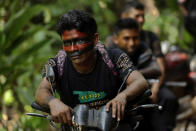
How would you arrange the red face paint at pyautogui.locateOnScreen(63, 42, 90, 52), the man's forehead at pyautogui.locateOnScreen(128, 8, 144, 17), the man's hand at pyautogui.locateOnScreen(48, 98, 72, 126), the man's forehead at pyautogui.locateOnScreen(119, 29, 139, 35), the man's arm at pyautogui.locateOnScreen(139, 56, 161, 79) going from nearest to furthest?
the man's hand at pyautogui.locateOnScreen(48, 98, 72, 126)
the red face paint at pyautogui.locateOnScreen(63, 42, 90, 52)
the man's arm at pyautogui.locateOnScreen(139, 56, 161, 79)
the man's forehead at pyautogui.locateOnScreen(119, 29, 139, 35)
the man's forehead at pyautogui.locateOnScreen(128, 8, 144, 17)

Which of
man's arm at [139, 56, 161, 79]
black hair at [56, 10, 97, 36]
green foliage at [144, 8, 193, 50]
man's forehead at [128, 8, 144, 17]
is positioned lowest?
green foliage at [144, 8, 193, 50]

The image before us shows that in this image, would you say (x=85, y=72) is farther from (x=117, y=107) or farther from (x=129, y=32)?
(x=129, y=32)

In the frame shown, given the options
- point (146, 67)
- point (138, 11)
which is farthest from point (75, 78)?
point (138, 11)

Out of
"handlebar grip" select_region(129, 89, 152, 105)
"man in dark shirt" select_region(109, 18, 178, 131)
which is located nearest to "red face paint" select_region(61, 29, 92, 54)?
"handlebar grip" select_region(129, 89, 152, 105)

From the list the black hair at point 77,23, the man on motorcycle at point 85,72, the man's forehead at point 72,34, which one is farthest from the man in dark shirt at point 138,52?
the man's forehead at point 72,34

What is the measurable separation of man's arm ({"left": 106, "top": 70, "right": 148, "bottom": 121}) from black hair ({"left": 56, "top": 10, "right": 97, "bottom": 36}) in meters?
0.42

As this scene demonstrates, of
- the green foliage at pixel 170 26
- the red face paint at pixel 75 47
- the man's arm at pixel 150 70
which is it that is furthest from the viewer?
the green foliage at pixel 170 26

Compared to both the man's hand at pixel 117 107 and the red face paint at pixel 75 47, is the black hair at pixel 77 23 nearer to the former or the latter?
the red face paint at pixel 75 47

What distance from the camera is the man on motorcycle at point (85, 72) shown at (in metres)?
2.53

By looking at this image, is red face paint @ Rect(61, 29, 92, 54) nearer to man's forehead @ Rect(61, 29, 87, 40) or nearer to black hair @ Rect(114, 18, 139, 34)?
man's forehead @ Rect(61, 29, 87, 40)

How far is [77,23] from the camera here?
254 centimetres

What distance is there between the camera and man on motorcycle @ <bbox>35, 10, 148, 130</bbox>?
2.53 meters

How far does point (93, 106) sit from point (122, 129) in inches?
10.5

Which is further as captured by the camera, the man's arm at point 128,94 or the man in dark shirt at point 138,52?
the man in dark shirt at point 138,52
